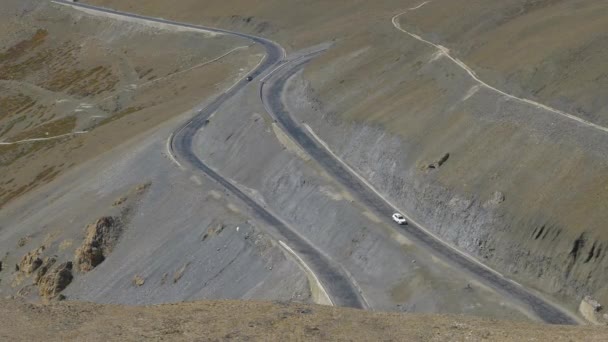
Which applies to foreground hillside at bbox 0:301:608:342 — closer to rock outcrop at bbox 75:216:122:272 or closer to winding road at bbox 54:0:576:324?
winding road at bbox 54:0:576:324

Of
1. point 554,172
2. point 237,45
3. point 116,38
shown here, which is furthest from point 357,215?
point 116,38

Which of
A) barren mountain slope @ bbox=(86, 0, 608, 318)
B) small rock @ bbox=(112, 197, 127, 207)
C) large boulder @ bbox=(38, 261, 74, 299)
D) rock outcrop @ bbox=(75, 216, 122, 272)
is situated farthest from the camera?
small rock @ bbox=(112, 197, 127, 207)

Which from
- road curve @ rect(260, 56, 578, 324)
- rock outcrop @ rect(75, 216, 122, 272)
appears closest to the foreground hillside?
road curve @ rect(260, 56, 578, 324)

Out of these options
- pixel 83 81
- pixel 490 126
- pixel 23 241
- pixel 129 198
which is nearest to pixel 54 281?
pixel 23 241

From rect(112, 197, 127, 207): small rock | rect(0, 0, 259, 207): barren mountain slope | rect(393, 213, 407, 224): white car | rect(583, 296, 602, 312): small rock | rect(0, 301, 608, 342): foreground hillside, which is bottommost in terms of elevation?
rect(0, 0, 259, 207): barren mountain slope

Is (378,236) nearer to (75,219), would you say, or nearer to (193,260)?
(193,260)

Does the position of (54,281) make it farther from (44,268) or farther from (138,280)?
(138,280)
